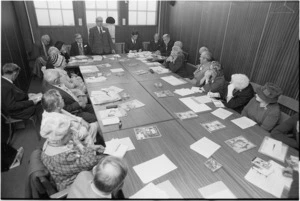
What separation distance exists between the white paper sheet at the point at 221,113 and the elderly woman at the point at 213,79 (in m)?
0.65

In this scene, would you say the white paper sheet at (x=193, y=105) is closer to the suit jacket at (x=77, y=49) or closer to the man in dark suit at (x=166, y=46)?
the man in dark suit at (x=166, y=46)

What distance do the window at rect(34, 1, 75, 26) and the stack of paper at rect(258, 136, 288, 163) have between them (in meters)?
5.75

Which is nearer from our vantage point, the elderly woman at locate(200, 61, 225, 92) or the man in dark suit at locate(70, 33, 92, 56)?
the elderly woman at locate(200, 61, 225, 92)

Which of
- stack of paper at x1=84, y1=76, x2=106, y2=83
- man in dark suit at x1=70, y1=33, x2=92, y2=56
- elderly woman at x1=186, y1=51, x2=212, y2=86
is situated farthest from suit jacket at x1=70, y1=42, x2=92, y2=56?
elderly woman at x1=186, y1=51, x2=212, y2=86

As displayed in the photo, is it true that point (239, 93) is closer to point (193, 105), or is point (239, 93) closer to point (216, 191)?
point (193, 105)

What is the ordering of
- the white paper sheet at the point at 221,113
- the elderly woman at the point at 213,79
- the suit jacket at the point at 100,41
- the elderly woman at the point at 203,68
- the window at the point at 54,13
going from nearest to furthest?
1. the white paper sheet at the point at 221,113
2. the elderly woman at the point at 213,79
3. the elderly woman at the point at 203,68
4. the suit jacket at the point at 100,41
5. the window at the point at 54,13

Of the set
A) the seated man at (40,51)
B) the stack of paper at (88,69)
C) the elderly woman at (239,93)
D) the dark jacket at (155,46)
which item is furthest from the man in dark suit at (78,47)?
the elderly woman at (239,93)

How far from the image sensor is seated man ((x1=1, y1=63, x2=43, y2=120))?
2.42m

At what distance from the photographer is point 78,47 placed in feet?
16.1

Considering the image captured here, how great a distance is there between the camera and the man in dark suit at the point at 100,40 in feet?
16.3

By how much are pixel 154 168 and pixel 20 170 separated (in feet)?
6.15

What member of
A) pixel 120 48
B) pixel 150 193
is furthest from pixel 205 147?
pixel 120 48

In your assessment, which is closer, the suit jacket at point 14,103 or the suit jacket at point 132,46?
the suit jacket at point 14,103

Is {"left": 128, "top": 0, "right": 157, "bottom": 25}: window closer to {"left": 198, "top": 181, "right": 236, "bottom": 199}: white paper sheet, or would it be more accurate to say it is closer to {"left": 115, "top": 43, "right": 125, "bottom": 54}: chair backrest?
{"left": 115, "top": 43, "right": 125, "bottom": 54}: chair backrest
